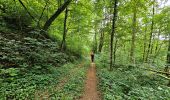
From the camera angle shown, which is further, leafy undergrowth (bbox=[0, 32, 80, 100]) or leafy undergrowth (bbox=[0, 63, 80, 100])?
leafy undergrowth (bbox=[0, 32, 80, 100])

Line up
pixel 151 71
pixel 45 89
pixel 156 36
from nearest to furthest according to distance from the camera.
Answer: pixel 45 89 < pixel 151 71 < pixel 156 36

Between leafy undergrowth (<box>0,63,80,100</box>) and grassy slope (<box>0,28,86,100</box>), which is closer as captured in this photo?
leafy undergrowth (<box>0,63,80,100</box>)

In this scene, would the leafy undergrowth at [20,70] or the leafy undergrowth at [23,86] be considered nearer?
the leafy undergrowth at [23,86]

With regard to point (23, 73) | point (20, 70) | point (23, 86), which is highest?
point (20, 70)

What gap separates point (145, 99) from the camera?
4812 mm

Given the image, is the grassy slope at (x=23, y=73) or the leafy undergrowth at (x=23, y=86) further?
the grassy slope at (x=23, y=73)

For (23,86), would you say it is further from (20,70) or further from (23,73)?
(20,70)

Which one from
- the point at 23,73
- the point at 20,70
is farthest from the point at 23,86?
the point at 20,70

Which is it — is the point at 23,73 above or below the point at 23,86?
above

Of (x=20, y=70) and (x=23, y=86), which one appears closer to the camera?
(x=23, y=86)

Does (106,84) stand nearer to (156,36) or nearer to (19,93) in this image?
(19,93)

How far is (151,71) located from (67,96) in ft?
19.9

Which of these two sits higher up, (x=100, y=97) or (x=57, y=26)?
(x=57, y=26)

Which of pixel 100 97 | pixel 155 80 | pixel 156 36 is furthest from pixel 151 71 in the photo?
pixel 156 36
